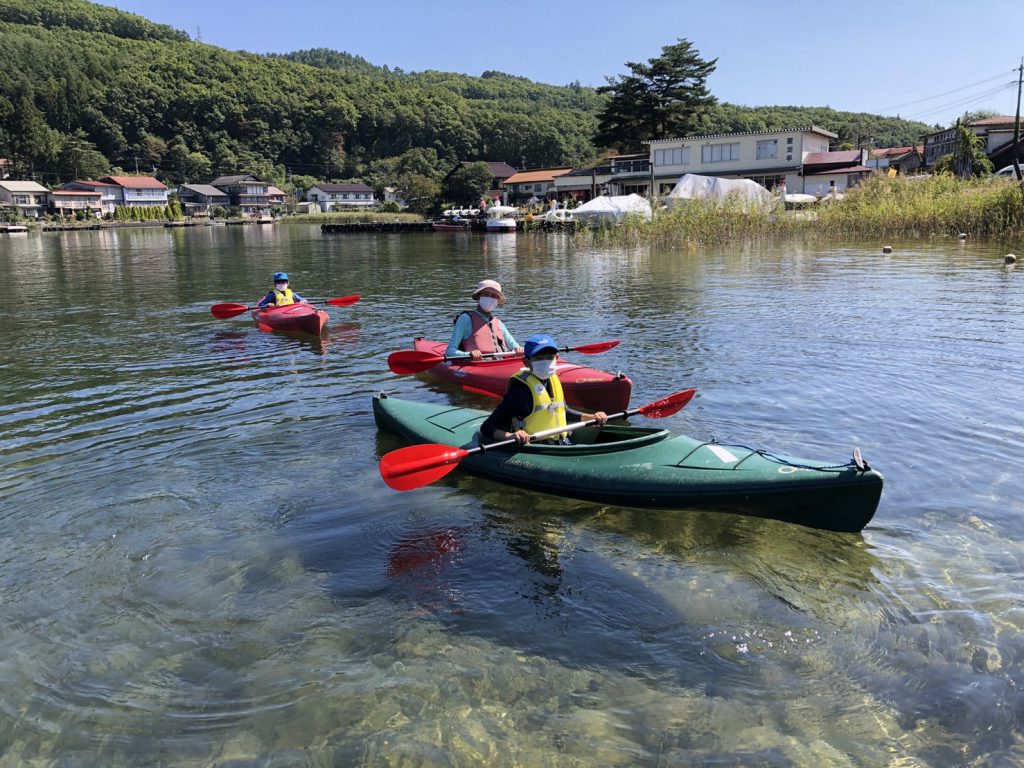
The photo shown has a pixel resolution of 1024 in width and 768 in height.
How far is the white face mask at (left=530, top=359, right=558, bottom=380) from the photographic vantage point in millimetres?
6234

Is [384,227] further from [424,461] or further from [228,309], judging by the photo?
[424,461]

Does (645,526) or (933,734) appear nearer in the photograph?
(933,734)

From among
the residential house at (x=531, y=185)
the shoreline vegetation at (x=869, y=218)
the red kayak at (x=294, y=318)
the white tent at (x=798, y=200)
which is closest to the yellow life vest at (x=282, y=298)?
the red kayak at (x=294, y=318)

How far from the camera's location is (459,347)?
1009cm

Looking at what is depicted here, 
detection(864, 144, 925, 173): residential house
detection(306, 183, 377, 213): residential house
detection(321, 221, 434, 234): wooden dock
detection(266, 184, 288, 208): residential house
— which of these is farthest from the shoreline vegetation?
detection(266, 184, 288, 208): residential house

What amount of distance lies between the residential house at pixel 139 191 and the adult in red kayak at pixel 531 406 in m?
115

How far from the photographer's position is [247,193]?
11781cm

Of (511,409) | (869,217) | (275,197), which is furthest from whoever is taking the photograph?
(275,197)

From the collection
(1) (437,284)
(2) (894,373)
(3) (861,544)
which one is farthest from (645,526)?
(1) (437,284)

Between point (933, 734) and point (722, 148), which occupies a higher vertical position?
point (722, 148)

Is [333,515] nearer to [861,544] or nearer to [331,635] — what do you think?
[331,635]

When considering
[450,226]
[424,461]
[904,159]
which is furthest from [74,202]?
[424,461]

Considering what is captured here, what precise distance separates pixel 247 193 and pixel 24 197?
3127cm

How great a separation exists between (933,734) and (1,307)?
75.4 feet
